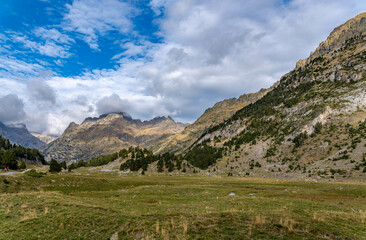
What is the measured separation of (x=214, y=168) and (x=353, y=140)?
98.1 metres

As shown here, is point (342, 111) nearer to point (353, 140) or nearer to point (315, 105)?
point (315, 105)

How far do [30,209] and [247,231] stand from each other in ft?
84.9

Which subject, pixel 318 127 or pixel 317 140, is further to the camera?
pixel 318 127

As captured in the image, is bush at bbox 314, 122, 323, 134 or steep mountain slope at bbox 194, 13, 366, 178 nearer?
steep mountain slope at bbox 194, 13, 366, 178

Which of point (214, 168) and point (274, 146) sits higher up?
point (274, 146)

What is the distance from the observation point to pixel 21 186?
4650cm

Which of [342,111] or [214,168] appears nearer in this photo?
[342,111]

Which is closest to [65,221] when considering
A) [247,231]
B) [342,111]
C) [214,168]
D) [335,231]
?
[247,231]

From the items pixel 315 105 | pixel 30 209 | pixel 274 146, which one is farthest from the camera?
pixel 315 105

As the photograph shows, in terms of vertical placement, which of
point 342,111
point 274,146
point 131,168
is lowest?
point 131,168

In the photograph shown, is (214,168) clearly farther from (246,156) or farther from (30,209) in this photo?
(30,209)

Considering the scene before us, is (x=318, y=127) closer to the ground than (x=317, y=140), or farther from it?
farther from it

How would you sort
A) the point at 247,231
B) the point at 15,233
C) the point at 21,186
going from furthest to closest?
the point at 21,186 → the point at 15,233 → the point at 247,231

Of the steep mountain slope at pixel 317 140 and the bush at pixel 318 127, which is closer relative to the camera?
the steep mountain slope at pixel 317 140
